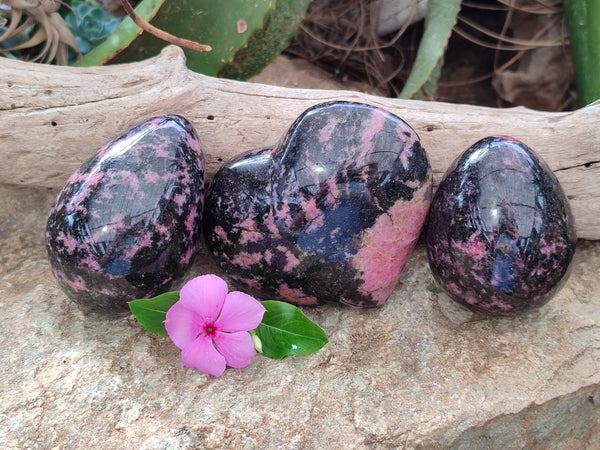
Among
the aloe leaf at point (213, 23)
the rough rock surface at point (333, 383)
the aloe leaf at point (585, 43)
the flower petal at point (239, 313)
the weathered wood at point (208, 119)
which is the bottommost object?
the rough rock surface at point (333, 383)

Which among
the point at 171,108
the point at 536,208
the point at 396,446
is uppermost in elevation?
the point at 536,208

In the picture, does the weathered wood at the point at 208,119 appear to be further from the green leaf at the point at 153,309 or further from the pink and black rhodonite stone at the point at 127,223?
the green leaf at the point at 153,309

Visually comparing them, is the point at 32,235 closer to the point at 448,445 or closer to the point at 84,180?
the point at 84,180

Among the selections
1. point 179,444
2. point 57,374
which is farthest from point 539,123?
point 57,374

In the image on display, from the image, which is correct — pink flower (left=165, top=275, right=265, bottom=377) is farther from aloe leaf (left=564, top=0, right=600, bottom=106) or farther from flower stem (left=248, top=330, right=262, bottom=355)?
aloe leaf (left=564, top=0, right=600, bottom=106)

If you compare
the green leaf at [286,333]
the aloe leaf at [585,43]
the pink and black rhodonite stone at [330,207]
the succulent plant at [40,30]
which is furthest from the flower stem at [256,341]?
the aloe leaf at [585,43]

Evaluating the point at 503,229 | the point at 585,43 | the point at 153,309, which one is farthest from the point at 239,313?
the point at 585,43
